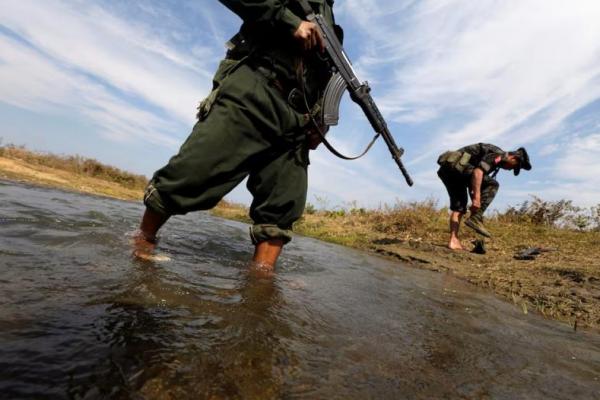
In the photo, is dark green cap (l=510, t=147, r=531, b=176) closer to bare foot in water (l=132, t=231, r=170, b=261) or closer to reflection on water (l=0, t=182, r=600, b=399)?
reflection on water (l=0, t=182, r=600, b=399)

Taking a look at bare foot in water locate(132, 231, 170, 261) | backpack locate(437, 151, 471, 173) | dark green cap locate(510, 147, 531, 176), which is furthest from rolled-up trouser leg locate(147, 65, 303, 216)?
dark green cap locate(510, 147, 531, 176)

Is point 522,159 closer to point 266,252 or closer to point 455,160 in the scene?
point 455,160

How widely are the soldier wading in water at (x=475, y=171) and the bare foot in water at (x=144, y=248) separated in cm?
463

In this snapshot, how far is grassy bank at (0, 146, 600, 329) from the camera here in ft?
10.8

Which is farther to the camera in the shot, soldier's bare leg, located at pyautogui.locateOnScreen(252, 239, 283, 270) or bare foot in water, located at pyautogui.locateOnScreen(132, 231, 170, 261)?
soldier's bare leg, located at pyautogui.locateOnScreen(252, 239, 283, 270)

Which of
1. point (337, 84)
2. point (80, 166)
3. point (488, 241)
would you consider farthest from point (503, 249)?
point (80, 166)

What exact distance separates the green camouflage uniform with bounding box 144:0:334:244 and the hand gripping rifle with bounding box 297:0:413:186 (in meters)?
0.12

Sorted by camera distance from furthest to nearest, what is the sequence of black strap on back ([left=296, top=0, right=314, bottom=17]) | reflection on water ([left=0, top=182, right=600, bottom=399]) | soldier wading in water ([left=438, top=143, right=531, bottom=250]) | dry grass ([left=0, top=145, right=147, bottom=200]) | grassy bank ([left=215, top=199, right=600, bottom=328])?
1. soldier wading in water ([left=438, top=143, right=531, bottom=250])
2. dry grass ([left=0, top=145, right=147, bottom=200])
3. grassy bank ([left=215, top=199, right=600, bottom=328])
4. black strap on back ([left=296, top=0, right=314, bottom=17])
5. reflection on water ([left=0, top=182, right=600, bottom=399])

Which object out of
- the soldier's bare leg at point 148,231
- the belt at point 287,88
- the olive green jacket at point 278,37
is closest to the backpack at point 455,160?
the olive green jacket at point 278,37

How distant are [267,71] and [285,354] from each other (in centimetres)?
175

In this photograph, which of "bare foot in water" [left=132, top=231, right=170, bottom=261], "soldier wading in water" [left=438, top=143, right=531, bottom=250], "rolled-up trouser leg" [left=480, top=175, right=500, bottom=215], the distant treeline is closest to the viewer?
"bare foot in water" [left=132, top=231, right=170, bottom=261]

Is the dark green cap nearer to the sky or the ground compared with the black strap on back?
nearer to the sky

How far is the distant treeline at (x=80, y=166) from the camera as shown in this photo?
329 inches

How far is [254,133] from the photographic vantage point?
8.04 feet
